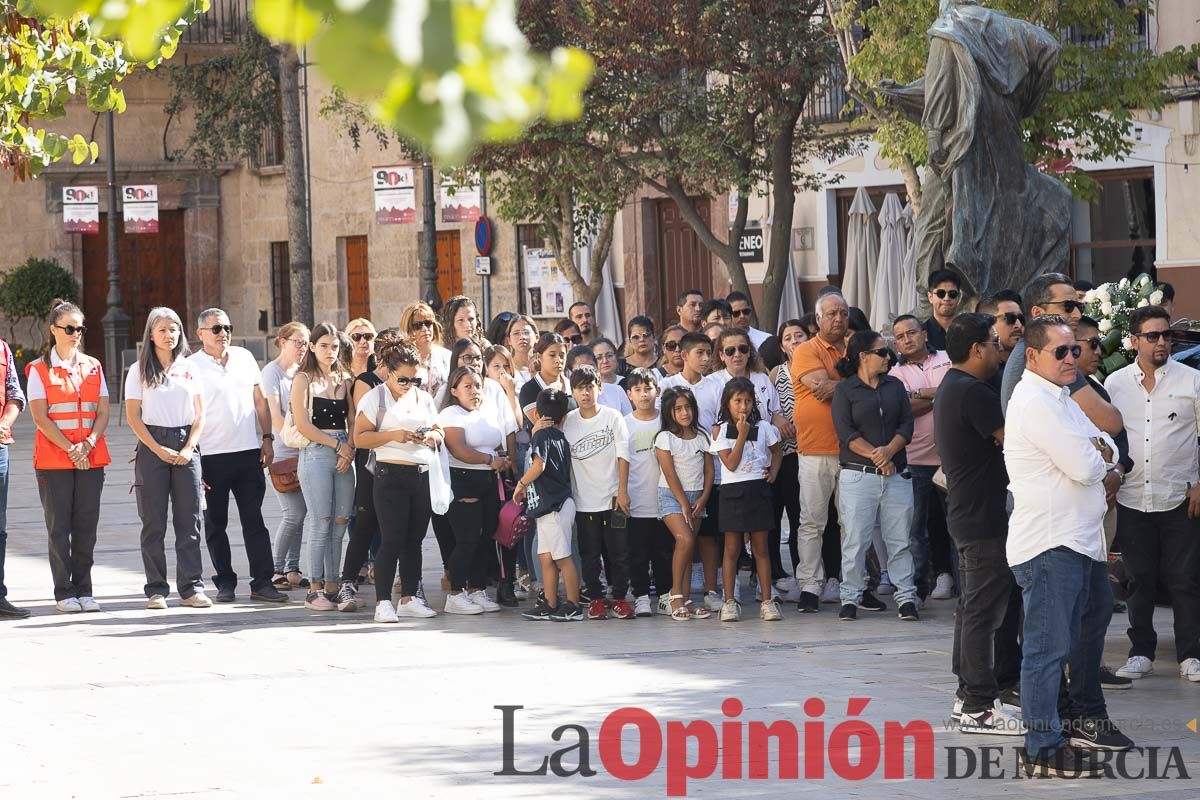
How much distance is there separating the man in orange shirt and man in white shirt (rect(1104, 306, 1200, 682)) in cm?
254

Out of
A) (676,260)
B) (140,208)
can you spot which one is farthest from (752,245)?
(140,208)

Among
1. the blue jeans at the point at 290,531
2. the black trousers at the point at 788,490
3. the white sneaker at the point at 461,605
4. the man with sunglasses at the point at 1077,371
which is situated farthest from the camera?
the blue jeans at the point at 290,531

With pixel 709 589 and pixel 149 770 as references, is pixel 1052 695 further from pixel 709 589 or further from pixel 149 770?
pixel 709 589

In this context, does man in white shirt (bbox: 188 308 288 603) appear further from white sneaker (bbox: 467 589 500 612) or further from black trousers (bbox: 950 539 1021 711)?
black trousers (bbox: 950 539 1021 711)

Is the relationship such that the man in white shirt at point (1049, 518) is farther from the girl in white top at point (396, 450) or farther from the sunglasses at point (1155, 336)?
the girl in white top at point (396, 450)

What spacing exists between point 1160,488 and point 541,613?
393 cm

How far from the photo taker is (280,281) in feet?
135

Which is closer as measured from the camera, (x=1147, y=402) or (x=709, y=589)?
(x=1147, y=402)

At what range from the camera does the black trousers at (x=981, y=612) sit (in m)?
7.41

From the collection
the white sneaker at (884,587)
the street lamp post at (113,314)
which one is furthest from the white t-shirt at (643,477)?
the street lamp post at (113,314)

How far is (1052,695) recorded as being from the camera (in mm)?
6746

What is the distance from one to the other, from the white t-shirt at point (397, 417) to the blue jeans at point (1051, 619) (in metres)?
4.97

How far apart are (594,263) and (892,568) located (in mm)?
17234

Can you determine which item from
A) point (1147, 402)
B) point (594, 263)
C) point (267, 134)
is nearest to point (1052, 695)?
point (1147, 402)
